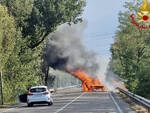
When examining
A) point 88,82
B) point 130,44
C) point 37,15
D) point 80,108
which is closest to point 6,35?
point 37,15

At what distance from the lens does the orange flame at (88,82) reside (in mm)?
68438

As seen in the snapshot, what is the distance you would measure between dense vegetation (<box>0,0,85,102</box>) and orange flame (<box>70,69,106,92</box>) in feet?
44.1

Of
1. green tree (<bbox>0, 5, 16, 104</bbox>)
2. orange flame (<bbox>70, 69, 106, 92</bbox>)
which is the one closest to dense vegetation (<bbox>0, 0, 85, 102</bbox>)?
green tree (<bbox>0, 5, 16, 104</bbox>)

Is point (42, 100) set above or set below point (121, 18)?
below

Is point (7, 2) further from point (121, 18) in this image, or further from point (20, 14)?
point (121, 18)

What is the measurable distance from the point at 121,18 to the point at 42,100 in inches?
1402

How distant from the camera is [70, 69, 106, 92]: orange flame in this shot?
68.4 m

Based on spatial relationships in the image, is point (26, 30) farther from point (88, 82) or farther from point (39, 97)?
point (88, 82)

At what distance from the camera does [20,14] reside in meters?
50.8

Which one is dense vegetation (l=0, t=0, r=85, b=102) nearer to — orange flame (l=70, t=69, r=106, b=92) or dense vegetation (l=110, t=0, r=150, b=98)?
dense vegetation (l=110, t=0, r=150, b=98)

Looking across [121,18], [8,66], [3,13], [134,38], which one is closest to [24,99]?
[8,66]

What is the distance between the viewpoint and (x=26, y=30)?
52.2m

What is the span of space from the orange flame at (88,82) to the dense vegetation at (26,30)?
13428mm

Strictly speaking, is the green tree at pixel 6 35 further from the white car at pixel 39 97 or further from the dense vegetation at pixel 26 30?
the white car at pixel 39 97
